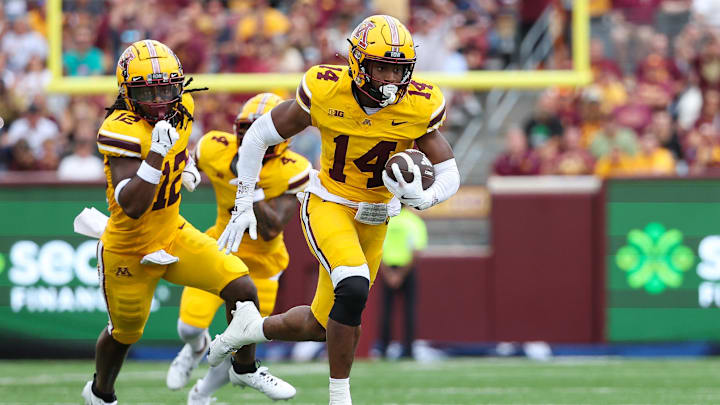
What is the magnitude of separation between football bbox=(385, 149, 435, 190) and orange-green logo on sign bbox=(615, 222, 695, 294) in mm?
5365

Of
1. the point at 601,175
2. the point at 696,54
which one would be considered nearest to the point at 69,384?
the point at 601,175

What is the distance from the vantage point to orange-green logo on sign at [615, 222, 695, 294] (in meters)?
10.4

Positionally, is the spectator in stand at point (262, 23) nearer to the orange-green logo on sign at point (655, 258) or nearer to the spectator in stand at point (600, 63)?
the spectator in stand at point (600, 63)

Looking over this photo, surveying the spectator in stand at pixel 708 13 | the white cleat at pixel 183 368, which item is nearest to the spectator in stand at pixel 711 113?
the spectator in stand at pixel 708 13

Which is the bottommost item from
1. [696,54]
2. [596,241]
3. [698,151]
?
[596,241]

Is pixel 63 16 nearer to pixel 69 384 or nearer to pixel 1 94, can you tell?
pixel 1 94

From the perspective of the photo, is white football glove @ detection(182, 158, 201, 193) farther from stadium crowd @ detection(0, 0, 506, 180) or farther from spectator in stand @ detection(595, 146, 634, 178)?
spectator in stand @ detection(595, 146, 634, 178)

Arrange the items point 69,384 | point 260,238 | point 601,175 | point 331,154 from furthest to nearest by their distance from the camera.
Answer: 1. point 601,175
2. point 69,384
3. point 260,238
4. point 331,154

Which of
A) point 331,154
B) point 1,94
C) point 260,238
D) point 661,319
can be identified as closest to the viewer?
point 331,154

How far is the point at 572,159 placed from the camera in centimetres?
1127

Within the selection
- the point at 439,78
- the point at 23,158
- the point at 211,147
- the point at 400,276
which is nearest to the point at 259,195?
the point at 211,147

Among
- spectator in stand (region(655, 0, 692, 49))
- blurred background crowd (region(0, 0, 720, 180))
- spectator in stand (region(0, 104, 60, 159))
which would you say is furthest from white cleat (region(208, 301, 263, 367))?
spectator in stand (region(655, 0, 692, 49))

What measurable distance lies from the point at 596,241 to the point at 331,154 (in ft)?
17.8

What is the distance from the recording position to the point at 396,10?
1095cm
